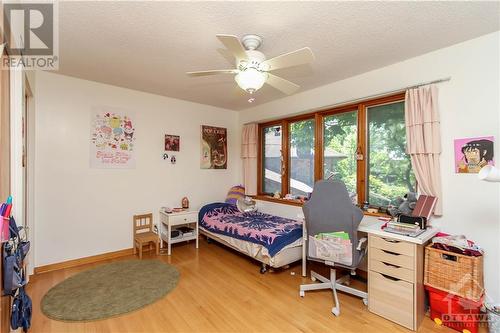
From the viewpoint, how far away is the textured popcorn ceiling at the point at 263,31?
1746 millimetres

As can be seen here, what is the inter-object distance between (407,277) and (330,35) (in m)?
2.13

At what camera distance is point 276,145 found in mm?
4273

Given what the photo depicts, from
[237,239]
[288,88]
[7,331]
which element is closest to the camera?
[7,331]

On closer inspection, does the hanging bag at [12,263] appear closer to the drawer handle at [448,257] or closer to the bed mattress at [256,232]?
the bed mattress at [256,232]

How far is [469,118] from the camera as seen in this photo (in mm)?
2184

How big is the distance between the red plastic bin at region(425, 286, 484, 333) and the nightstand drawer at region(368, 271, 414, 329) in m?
0.26

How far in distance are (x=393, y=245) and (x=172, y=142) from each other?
3.33 metres

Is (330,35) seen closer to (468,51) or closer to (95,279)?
(468,51)

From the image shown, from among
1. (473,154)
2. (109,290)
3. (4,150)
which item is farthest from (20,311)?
(473,154)

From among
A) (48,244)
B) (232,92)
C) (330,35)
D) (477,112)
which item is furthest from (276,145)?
(48,244)

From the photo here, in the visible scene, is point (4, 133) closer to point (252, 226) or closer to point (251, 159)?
point (252, 226)

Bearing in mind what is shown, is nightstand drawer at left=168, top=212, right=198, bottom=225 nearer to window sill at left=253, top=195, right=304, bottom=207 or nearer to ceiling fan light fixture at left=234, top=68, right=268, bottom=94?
window sill at left=253, top=195, right=304, bottom=207

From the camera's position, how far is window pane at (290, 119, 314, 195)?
3704 millimetres

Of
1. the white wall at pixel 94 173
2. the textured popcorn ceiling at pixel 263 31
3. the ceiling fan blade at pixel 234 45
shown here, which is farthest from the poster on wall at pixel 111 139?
the ceiling fan blade at pixel 234 45
